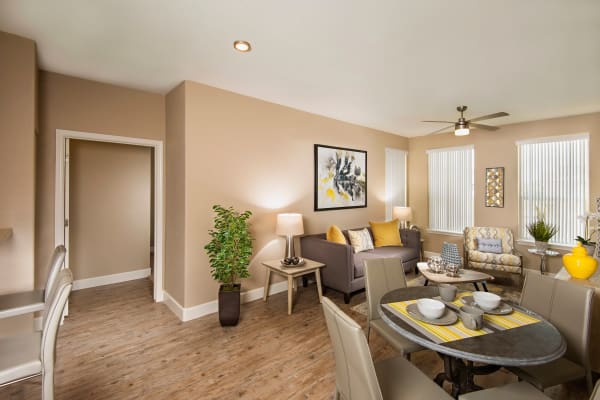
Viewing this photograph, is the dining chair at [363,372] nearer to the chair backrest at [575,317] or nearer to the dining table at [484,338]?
the dining table at [484,338]

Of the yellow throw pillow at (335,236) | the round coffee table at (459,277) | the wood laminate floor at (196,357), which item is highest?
the yellow throw pillow at (335,236)

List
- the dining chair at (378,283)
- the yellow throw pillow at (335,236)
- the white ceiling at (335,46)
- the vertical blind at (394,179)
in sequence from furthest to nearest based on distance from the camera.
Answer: the vertical blind at (394,179), the yellow throw pillow at (335,236), the dining chair at (378,283), the white ceiling at (335,46)

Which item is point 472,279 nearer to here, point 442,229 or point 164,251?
point 442,229

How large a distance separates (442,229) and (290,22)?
17.2 feet

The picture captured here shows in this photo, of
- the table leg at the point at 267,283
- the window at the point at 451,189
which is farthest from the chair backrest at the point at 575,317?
the window at the point at 451,189

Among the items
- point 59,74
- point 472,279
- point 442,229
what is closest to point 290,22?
point 59,74

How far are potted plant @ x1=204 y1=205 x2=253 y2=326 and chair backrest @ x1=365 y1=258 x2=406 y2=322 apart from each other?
1417 millimetres

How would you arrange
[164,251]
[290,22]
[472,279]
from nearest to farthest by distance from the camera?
1. [290,22]
2. [472,279]
3. [164,251]

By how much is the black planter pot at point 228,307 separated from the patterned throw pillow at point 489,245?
4.09 metres

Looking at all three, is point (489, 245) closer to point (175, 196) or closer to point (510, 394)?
point (510, 394)

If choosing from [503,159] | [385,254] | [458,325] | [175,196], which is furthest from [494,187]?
[175,196]

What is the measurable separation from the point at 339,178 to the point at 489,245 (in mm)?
2725

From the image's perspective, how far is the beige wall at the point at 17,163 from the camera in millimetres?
2299

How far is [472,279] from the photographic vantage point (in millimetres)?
3266
